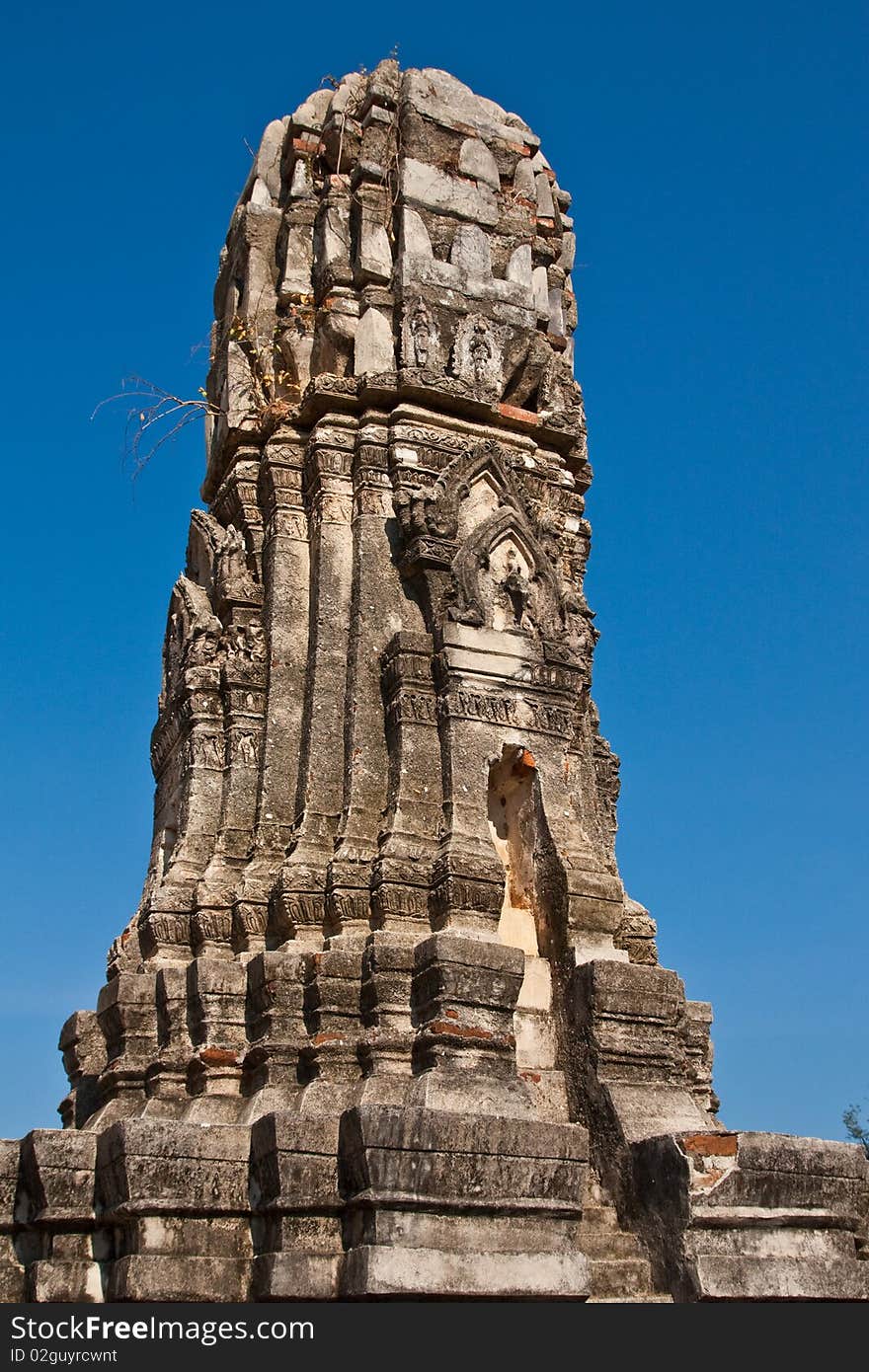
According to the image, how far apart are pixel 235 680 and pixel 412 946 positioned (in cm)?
318

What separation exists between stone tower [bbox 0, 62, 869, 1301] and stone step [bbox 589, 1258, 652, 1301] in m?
0.02

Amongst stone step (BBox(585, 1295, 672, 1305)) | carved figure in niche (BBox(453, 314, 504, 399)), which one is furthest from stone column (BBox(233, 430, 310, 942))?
stone step (BBox(585, 1295, 672, 1305))

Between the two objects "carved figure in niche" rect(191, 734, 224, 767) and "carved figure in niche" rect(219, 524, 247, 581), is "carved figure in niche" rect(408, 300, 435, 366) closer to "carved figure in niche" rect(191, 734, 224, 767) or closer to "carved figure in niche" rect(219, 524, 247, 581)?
"carved figure in niche" rect(219, 524, 247, 581)

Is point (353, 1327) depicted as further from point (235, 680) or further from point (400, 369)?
point (400, 369)

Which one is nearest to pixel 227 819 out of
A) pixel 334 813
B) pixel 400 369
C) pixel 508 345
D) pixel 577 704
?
pixel 334 813

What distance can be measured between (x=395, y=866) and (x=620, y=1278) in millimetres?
3100

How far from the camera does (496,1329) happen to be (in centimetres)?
766

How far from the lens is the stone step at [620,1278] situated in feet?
29.1

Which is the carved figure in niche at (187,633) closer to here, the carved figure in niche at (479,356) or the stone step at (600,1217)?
the carved figure in niche at (479,356)

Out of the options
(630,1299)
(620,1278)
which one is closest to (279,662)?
(620,1278)

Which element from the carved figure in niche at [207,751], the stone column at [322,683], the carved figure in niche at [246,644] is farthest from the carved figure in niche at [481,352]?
the carved figure in niche at [207,751]

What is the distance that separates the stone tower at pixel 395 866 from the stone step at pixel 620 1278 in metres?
0.02

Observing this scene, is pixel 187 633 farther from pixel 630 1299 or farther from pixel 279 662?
pixel 630 1299

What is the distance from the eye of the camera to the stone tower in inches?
340
